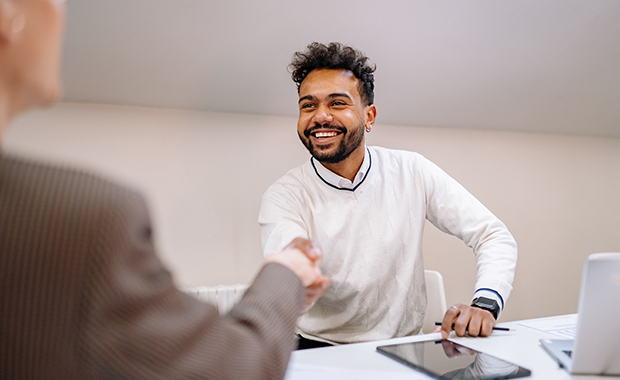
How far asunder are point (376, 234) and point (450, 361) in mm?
792

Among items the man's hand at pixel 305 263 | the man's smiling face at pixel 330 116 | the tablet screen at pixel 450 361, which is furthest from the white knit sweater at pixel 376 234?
the man's hand at pixel 305 263

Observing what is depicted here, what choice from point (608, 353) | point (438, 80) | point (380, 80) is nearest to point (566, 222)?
point (438, 80)

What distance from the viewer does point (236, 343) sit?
520mm

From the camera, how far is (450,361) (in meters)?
1.02

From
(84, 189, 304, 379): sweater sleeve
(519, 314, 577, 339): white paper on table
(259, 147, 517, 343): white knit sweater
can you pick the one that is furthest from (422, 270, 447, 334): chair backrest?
(84, 189, 304, 379): sweater sleeve

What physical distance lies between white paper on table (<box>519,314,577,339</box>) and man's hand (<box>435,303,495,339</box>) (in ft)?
0.71

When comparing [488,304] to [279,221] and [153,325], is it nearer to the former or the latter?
[279,221]

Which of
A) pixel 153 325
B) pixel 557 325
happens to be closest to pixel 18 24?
pixel 153 325

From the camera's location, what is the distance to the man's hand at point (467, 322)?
4.20ft

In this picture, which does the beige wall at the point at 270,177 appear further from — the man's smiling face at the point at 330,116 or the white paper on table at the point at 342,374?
the white paper on table at the point at 342,374

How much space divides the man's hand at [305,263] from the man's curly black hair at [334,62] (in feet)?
4.44

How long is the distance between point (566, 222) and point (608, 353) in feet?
7.91

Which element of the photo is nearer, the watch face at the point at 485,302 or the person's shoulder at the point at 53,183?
the person's shoulder at the point at 53,183

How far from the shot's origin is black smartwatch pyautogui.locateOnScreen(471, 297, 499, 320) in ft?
4.61
